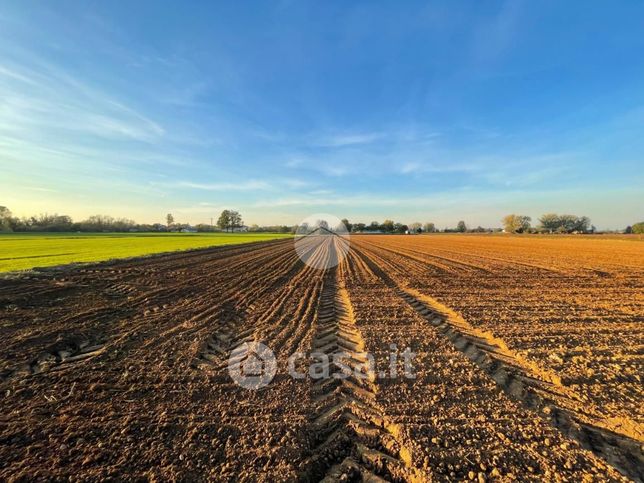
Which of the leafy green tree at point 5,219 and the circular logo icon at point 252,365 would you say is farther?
the leafy green tree at point 5,219

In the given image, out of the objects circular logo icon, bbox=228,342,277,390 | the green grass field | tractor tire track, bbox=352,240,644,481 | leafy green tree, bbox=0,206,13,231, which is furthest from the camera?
leafy green tree, bbox=0,206,13,231

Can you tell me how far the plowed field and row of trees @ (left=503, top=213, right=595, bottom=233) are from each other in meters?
121

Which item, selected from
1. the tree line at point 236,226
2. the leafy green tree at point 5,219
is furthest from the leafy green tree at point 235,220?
the leafy green tree at point 5,219

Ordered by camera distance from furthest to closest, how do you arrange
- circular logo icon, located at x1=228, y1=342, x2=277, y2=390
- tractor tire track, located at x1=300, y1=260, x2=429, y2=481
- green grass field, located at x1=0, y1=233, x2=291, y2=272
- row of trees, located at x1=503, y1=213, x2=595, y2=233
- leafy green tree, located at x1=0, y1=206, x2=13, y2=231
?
row of trees, located at x1=503, y1=213, x2=595, y2=233 → leafy green tree, located at x1=0, y1=206, x2=13, y2=231 → green grass field, located at x1=0, y1=233, x2=291, y2=272 → circular logo icon, located at x1=228, y1=342, x2=277, y2=390 → tractor tire track, located at x1=300, y1=260, x2=429, y2=481

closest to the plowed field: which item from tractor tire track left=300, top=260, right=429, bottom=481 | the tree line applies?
tractor tire track left=300, top=260, right=429, bottom=481

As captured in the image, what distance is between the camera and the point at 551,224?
118 meters

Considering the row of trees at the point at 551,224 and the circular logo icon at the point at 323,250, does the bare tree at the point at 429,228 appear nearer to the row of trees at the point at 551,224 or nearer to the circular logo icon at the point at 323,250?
the row of trees at the point at 551,224

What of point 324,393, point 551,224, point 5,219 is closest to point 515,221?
point 551,224

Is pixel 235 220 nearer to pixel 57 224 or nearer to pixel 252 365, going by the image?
pixel 57 224

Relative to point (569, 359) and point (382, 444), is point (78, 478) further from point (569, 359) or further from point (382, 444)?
point (569, 359)
